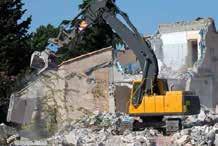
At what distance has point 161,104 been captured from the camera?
21.5 m

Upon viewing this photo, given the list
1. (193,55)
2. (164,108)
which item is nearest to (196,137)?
(164,108)

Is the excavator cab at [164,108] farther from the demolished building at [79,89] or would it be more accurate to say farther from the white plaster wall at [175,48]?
the white plaster wall at [175,48]

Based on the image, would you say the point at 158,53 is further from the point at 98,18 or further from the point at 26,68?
the point at 98,18

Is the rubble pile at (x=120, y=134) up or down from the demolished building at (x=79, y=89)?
down

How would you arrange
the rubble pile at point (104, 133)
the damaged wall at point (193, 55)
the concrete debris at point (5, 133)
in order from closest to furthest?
the rubble pile at point (104, 133)
the concrete debris at point (5, 133)
the damaged wall at point (193, 55)

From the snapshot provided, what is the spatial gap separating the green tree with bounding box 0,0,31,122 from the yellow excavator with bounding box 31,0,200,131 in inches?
483

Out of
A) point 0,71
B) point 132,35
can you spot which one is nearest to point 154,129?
point 132,35

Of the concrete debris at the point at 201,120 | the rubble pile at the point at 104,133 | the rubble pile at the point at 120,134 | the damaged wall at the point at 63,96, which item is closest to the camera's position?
the rubble pile at the point at 120,134

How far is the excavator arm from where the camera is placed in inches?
874

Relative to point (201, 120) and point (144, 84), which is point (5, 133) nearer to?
point (144, 84)

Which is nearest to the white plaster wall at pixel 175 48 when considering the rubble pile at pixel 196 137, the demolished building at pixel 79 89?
the demolished building at pixel 79 89

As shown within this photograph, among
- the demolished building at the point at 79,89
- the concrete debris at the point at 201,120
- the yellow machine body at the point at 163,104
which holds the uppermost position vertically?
the demolished building at the point at 79,89

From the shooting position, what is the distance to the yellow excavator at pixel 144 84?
69.9 feet

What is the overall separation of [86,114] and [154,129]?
22.5 ft
